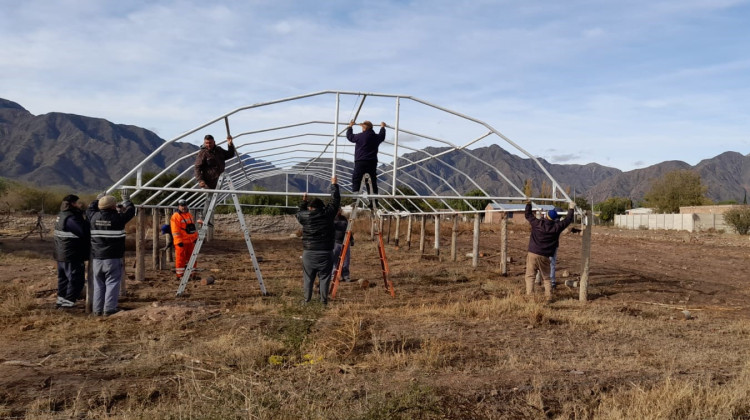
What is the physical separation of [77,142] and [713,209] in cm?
20088

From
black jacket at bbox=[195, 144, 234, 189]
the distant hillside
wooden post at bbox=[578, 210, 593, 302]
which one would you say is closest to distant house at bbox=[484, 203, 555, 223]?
wooden post at bbox=[578, 210, 593, 302]

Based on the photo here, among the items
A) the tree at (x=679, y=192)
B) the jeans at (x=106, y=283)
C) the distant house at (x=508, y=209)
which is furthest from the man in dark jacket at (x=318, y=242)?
the tree at (x=679, y=192)

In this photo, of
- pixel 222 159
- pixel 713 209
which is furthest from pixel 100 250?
pixel 713 209

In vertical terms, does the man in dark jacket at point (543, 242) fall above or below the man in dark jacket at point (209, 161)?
below

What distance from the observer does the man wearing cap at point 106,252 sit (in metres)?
8.70

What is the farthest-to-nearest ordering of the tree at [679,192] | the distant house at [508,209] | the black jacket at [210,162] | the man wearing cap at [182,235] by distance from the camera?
1. the tree at [679,192]
2. the distant house at [508,209]
3. the man wearing cap at [182,235]
4. the black jacket at [210,162]

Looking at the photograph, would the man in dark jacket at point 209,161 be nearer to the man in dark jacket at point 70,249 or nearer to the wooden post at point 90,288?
the man in dark jacket at point 70,249

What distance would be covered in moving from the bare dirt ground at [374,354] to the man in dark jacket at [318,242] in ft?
1.97

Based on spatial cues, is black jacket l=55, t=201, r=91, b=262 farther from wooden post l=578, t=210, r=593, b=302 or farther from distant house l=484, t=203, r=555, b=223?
wooden post l=578, t=210, r=593, b=302

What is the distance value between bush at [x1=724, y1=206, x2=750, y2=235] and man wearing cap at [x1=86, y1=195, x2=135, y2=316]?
152 feet

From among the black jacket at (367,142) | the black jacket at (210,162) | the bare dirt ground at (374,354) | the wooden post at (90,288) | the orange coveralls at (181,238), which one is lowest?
the bare dirt ground at (374,354)

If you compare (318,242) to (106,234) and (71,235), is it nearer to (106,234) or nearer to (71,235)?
(106,234)

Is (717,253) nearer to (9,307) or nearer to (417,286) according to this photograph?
(417,286)

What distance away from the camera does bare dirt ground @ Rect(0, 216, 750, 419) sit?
4.67 metres
